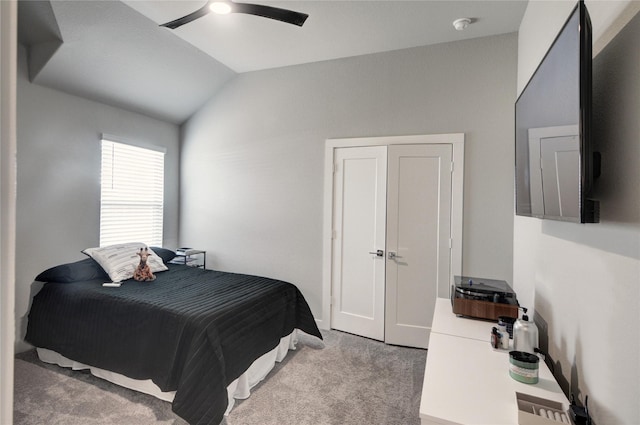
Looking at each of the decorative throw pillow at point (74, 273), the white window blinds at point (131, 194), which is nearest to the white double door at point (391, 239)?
the decorative throw pillow at point (74, 273)

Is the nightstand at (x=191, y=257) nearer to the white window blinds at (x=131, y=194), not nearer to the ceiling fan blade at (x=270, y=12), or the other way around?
the white window blinds at (x=131, y=194)

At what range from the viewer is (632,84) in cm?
Result: 95

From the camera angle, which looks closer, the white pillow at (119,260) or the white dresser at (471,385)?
the white dresser at (471,385)

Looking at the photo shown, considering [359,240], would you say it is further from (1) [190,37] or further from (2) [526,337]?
(1) [190,37]

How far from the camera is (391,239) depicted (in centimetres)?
339

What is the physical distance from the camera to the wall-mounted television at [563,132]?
100 cm

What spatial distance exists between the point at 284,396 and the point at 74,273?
2173 mm

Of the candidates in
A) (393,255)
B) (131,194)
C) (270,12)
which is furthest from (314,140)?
(131,194)

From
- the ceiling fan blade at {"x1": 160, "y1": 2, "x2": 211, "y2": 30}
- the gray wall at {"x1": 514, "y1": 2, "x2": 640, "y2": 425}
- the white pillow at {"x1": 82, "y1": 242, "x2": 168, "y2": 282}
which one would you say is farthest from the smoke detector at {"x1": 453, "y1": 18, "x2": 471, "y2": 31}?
the white pillow at {"x1": 82, "y1": 242, "x2": 168, "y2": 282}

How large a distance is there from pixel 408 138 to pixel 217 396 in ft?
9.00

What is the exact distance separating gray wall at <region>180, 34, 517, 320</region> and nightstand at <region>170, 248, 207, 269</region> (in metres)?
0.11

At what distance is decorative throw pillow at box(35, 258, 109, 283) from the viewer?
2.90 metres

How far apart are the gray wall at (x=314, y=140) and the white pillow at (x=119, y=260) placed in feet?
3.78

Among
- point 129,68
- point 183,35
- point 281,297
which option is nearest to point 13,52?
point 281,297
